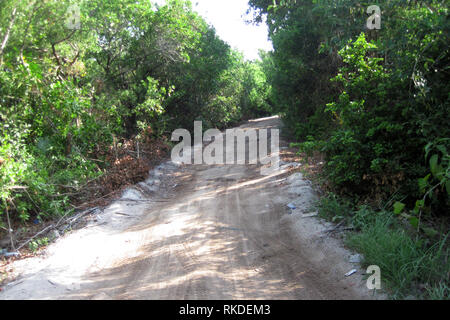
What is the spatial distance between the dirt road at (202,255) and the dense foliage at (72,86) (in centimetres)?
168

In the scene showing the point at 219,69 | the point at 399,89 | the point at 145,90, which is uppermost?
the point at 219,69

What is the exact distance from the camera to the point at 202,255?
539 cm

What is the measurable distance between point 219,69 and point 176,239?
1675cm

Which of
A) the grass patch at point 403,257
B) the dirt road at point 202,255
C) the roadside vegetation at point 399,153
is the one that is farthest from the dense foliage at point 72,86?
the grass patch at point 403,257

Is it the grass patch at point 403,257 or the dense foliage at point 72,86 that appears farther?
the dense foliage at point 72,86

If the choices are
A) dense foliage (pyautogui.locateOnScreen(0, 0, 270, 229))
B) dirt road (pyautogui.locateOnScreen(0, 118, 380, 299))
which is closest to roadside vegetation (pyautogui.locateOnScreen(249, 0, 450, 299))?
dirt road (pyautogui.locateOnScreen(0, 118, 380, 299))

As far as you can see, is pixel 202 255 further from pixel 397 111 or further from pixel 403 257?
pixel 397 111

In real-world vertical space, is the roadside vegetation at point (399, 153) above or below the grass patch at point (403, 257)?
above

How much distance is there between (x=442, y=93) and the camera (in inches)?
203

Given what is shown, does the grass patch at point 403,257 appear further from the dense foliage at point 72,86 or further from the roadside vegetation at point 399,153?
the dense foliage at point 72,86

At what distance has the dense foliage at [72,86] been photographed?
8.05 meters

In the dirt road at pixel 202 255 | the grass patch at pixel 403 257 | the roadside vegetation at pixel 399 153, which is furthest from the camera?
the dirt road at pixel 202 255

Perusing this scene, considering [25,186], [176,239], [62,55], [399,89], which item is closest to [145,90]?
[62,55]
